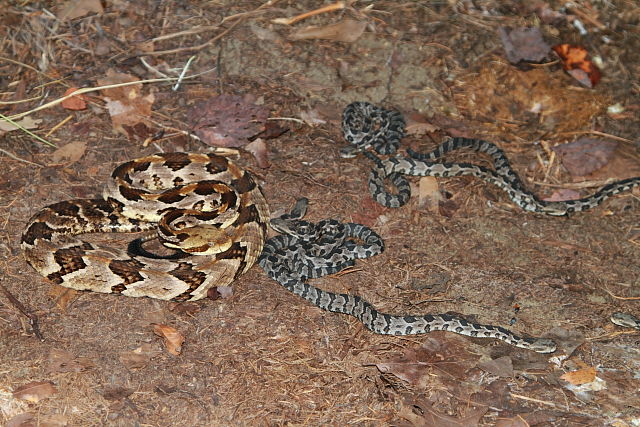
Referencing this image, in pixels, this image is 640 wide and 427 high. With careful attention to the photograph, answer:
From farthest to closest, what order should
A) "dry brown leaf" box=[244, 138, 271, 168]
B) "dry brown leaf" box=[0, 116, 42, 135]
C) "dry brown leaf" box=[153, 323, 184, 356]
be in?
"dry brown leaf" box=[244, 138, 271, 168] → "dry brown leaf" box=[0, 116, 42, 135] → "dry brown leaf" box=[153, 323, 184, 356]

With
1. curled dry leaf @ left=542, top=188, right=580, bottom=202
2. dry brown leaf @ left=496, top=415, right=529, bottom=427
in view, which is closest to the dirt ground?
dry brown leaf @ left=496, top=415, right=529, bottom=427

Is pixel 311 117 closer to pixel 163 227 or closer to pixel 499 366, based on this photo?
pixel 163 227

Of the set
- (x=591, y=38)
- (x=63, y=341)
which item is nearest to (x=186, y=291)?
(x=63, y=341)

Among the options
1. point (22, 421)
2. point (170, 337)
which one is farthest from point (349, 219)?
point (22, 421)

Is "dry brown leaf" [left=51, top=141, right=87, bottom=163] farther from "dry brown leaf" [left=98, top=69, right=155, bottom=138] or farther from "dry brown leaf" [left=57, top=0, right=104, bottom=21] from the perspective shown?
"dry brown leaf" [left=57, top=0, right=104, bottom=21]

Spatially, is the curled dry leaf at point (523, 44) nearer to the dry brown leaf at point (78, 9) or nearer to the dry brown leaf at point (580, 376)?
the dry brown leaf at point (580, 376)

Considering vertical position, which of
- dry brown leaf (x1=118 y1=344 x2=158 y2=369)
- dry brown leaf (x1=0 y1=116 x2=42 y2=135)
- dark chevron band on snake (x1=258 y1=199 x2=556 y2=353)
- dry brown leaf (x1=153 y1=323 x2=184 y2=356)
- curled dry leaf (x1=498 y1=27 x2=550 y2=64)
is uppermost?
curled dry leaf (x1=498 y1=27 x2=550 y2=64)

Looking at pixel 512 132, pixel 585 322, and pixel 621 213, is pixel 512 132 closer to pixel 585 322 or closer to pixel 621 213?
pixel 621 213

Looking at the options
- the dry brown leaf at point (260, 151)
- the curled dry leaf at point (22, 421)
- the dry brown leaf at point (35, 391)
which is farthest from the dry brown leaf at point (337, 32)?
the curled dry leaf at point (22, 421)
